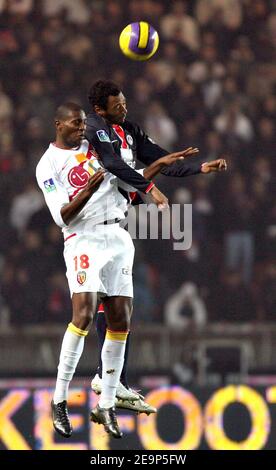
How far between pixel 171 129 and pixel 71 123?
24.2ft

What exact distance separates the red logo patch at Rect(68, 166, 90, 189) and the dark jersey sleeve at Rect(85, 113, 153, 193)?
0.57 feet

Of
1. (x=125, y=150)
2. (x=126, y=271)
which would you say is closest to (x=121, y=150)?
(x=125, y=150)

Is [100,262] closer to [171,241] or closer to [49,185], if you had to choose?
[49,185]

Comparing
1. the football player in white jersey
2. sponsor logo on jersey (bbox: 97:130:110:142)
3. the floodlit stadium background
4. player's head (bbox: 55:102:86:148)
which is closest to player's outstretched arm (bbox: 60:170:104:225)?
the football player in white jersey

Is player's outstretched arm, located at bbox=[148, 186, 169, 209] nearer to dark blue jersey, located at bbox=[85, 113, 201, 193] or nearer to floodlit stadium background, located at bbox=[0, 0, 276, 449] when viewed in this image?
dark blue jersey, located at bbox=[85, 113, 201, 193]

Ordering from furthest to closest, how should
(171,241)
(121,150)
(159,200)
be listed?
(171,241), (121,150), (159,200)

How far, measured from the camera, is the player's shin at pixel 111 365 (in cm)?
888

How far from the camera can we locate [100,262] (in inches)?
349

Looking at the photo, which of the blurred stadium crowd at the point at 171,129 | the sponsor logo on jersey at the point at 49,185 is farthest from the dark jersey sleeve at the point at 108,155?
the blurred stadium crowd at the point at 171,129

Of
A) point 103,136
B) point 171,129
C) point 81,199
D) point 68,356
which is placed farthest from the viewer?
point 171,129

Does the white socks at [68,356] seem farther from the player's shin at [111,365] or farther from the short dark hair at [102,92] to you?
the short dark hair at [102,92]

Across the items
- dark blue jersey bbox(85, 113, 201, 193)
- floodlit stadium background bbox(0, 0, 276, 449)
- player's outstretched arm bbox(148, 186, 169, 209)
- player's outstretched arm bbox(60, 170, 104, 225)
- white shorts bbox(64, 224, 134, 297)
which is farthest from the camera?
floodlit stadium background bbox(0, 0, 276, 449)

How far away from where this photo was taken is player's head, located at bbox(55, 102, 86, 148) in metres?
8.67
